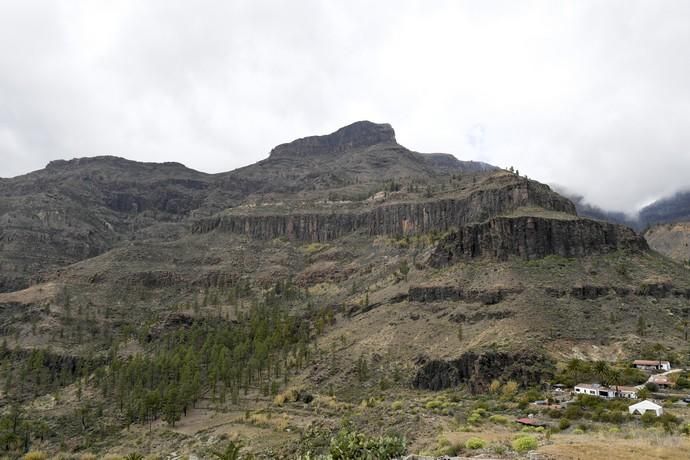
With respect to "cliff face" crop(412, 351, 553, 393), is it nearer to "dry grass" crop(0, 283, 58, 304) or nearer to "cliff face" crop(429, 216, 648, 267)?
"cliff face" crop(429, 216, 648, 267)

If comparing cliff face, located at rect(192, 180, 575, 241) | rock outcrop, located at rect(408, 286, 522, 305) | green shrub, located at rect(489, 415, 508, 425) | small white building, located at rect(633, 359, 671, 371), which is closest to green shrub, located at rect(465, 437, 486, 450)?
green shrub, located at rect(489, 415, 508, 425)

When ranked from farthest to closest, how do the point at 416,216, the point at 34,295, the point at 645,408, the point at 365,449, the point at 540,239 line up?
the point at 416,216
the point at 34,295
the point at 540,239
the point at 645,408
the point at 365,449

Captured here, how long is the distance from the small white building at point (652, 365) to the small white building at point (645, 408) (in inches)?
782

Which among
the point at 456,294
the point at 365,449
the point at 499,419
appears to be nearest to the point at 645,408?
the point at 499,419

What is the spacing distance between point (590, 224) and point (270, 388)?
73.5 metres

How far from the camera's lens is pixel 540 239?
111m

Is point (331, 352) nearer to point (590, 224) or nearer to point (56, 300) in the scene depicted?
point (590, 224)

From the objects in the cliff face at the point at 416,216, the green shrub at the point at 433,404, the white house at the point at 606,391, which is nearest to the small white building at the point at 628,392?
the white house at the point at 606,391

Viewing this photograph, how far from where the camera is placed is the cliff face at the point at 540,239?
111 meters

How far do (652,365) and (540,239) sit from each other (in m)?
40.3

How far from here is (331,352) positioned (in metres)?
102

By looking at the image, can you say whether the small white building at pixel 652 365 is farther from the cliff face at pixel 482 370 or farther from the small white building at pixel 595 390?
the cliff face at pixel 482 370

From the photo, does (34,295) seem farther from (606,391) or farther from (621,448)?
(621,448)

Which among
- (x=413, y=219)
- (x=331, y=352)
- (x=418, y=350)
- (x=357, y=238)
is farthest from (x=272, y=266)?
(x=418, y=350)
